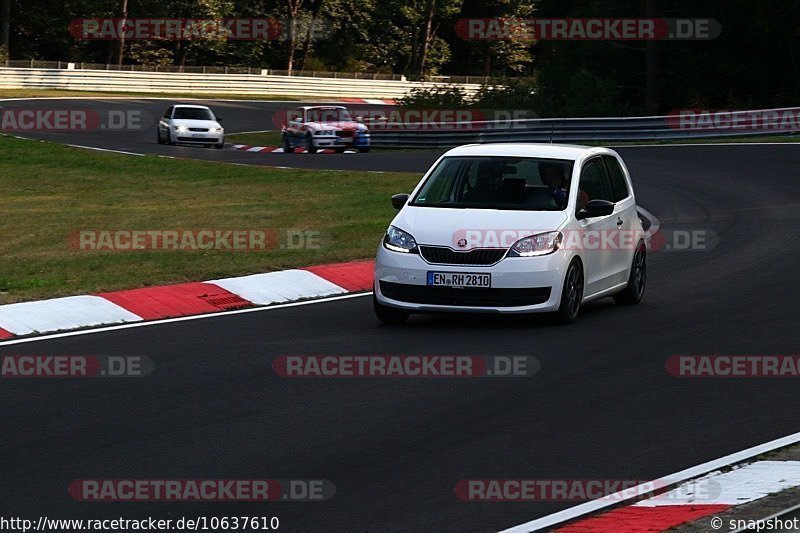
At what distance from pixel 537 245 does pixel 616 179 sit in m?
2.44

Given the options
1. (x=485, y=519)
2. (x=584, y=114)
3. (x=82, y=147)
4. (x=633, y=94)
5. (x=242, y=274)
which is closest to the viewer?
(x=485, y=519)

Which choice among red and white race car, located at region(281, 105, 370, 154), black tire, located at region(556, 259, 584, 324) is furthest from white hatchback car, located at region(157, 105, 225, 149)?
black tire, located at region(556, 259, 584, 324)

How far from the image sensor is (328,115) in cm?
3962

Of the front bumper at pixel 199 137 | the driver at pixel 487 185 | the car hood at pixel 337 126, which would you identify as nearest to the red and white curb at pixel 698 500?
the driver at pixel 487 185

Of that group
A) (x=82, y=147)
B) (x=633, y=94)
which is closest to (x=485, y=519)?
(x=82, y=147)

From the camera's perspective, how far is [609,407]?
9062mm

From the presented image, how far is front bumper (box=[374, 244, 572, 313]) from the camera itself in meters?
12.1

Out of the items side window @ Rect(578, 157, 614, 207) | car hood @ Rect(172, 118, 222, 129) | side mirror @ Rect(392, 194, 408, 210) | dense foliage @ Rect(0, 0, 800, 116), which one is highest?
dense foliage @ Rect(0, 0, 800, 116)

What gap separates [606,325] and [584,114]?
1194 inches

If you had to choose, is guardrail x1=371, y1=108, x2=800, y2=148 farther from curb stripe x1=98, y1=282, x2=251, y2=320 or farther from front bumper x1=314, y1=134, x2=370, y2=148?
curb stripe x1=98, y1=282, x2=251, y2=320

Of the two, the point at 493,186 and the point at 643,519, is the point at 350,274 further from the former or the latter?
the point at 643,519

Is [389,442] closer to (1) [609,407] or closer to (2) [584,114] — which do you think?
(1) [609,407]

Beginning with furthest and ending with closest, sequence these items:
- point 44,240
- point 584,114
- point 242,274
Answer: point 584,114 < point 44,240 < point 242,274

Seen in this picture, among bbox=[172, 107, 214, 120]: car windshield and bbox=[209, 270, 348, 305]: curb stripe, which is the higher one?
bbox=[172, 107, 214, 120]: car windshield
